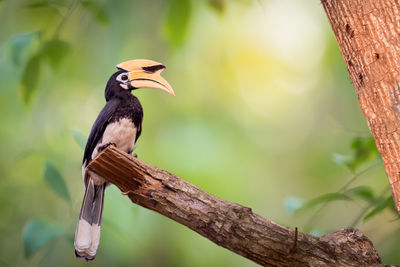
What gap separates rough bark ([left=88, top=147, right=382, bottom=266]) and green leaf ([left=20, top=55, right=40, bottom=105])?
0.79m

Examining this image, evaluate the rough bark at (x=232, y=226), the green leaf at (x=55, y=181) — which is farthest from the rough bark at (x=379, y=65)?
the green leaf at (x=55, y=181)

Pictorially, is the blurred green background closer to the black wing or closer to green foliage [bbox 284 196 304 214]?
green foliage [bbox 284 196 304 214]

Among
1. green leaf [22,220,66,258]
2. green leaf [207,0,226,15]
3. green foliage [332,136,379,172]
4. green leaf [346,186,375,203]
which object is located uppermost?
green leaf [207,0,226,15]

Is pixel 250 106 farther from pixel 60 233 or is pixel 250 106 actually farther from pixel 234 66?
pixel 60 233

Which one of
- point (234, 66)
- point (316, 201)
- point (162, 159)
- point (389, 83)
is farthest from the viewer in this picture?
point (234, 66)

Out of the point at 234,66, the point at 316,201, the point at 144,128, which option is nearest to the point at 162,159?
the point at 144,128

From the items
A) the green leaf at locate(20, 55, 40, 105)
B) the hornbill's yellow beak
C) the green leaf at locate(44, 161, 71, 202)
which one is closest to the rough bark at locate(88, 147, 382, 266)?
the hornbill's yellow beak

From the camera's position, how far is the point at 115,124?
246 centimetres

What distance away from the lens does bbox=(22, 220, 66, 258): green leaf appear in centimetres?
239

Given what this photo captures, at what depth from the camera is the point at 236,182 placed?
6.12 metres

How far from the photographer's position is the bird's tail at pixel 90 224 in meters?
2.27

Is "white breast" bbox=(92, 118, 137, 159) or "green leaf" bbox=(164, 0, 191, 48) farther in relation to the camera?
"green leaf" bbox=(164, 0, 191, 48)

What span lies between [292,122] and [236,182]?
1509 mm

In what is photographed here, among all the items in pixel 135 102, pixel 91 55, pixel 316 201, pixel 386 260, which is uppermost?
pixel 91 55
